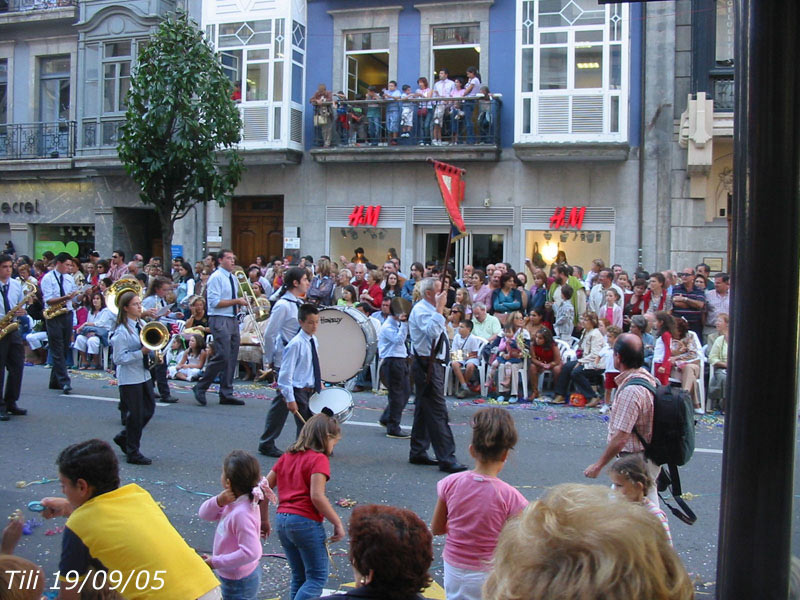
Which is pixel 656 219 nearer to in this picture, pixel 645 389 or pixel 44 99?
pixel 645 389

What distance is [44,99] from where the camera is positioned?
2538 cm

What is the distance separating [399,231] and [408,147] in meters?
2.13

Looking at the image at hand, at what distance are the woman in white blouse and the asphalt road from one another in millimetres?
2826

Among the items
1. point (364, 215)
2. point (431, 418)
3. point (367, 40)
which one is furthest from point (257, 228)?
point (431, 418)

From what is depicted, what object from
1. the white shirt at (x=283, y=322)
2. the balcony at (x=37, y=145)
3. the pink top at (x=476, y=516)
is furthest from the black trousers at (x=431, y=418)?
the balcony at (x=37, y=145)

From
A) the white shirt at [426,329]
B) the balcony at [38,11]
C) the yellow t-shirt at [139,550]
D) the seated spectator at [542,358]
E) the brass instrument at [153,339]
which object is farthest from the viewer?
the balcony at [38,11]

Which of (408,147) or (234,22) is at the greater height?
(234,22)

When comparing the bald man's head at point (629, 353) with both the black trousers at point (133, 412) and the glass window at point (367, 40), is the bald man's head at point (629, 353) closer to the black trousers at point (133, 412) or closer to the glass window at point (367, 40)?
the black trousers at point (133, 412)

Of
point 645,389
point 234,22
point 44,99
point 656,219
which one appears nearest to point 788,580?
point 645,389

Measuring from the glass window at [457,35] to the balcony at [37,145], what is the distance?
35.1ft

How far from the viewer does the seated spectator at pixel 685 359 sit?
11.4m

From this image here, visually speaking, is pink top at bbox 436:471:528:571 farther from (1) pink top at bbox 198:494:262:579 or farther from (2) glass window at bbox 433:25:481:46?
(2) glass window at bbox 433:25:481:46

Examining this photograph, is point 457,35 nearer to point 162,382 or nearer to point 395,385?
point 162,382

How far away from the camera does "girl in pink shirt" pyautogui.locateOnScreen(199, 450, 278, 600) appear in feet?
14.1
